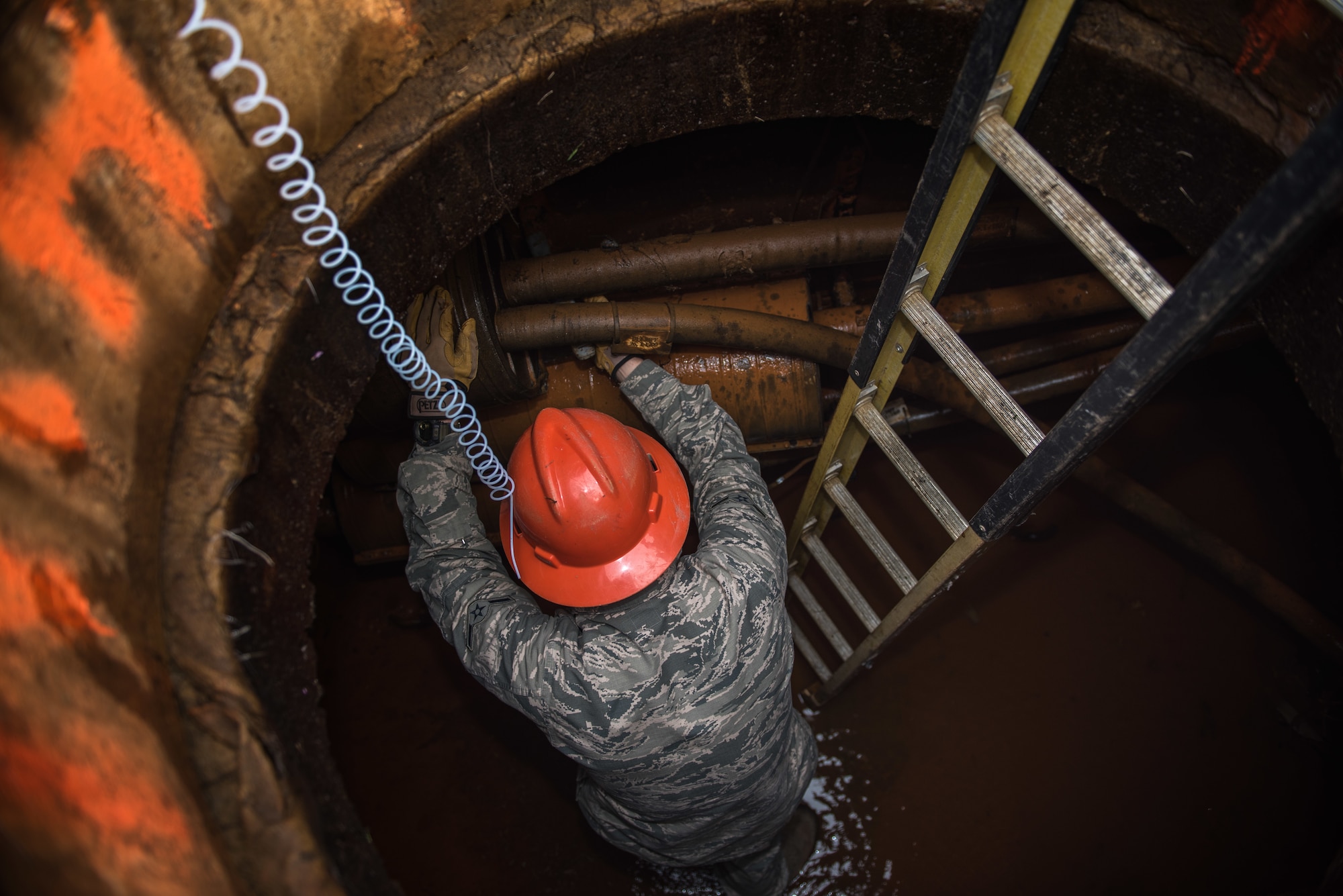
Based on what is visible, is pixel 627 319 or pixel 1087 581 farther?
pixel 1087 581

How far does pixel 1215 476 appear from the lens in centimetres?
385

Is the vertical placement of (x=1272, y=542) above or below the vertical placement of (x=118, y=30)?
below

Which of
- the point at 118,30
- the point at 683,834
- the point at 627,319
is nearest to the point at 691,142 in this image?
the point at 627,319

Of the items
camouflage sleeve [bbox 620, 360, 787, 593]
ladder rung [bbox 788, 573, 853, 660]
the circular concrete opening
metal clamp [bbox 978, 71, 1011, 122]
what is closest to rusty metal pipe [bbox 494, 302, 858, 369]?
camouflage sleeve [bbox 620, 360, 787, 593]

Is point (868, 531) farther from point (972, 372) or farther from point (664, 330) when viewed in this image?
point (664, 330)

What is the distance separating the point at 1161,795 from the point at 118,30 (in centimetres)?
464

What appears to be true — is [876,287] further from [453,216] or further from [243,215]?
[243,215]

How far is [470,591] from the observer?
2.14m

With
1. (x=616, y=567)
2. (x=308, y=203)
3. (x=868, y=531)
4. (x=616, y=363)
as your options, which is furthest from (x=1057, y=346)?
(x=308, y=203)

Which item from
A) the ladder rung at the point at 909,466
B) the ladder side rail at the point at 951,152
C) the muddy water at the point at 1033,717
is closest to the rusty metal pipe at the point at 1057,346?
the muddy water at the point at 1033,717

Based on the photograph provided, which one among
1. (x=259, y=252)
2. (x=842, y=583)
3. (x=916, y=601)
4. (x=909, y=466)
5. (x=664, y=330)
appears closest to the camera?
(x=259, y=252)

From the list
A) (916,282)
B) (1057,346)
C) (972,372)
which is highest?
(916,282)

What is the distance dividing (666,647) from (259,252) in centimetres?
151

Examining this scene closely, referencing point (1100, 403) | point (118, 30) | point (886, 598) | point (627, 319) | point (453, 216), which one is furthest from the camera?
point (886, 598)
